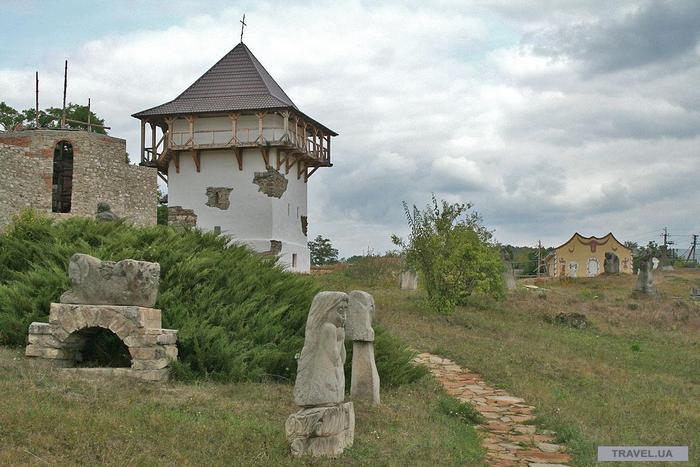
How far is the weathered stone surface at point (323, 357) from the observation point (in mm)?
5996

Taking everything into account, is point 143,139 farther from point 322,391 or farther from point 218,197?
point 322,391

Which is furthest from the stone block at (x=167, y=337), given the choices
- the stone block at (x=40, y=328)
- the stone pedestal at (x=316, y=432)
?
the stone pedestal at (x=316, y=432)

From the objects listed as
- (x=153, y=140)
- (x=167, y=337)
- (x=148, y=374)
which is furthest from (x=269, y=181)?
(x=148, y=374)

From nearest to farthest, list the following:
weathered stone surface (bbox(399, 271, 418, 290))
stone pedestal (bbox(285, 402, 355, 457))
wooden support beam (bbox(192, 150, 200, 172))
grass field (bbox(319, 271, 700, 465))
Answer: stone pedestal (bbox(285, 402, 355, 457)) < grass field (bbox(319, 271, 700, 465)) < weathered stone surface (bbox(399, 271, 418, 290)) < wooden support beam (bbox(192, 150, 200, 172))

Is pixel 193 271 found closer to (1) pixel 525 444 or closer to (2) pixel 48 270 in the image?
(2) pixel 48 270

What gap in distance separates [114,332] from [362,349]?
2821 mm

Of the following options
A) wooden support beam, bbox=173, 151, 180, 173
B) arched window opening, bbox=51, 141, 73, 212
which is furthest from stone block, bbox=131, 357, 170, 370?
wooden support beam, bbox=173, 151, 180, 173

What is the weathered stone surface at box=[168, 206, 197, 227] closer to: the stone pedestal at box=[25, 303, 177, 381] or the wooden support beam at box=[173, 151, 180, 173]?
the wooden support beam at box=[173, 151, 180, 173]

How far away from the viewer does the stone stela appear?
7867 mm

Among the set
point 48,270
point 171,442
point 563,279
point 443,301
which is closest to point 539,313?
point 443,301

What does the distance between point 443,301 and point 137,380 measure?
10338 millimetres

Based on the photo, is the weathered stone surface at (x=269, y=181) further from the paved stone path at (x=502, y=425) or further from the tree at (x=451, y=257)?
the paved stone path at (x=502, y=425)

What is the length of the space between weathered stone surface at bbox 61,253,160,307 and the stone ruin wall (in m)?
17.3

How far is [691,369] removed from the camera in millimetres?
13711
